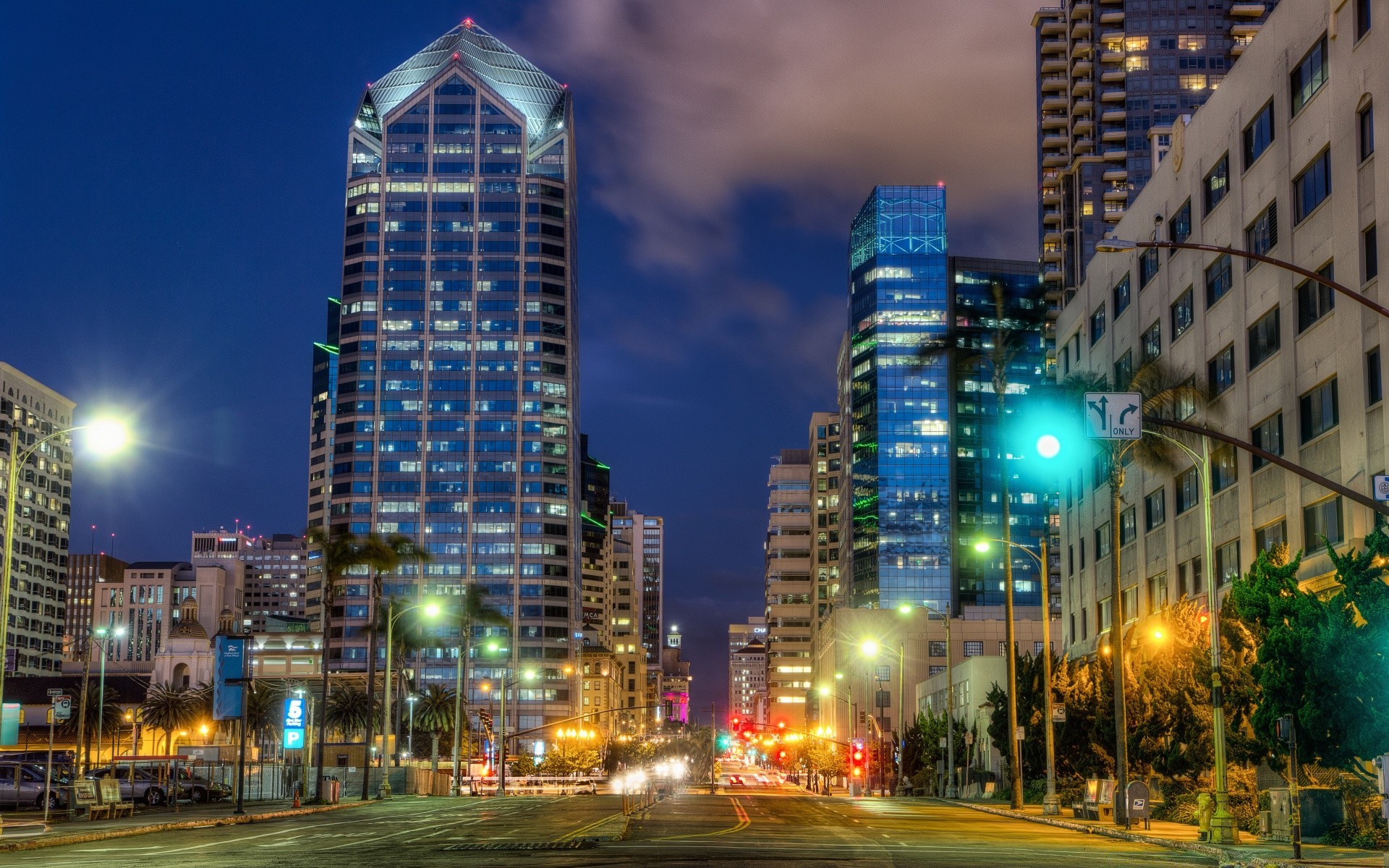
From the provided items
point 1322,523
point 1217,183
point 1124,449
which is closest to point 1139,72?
point 1217,183

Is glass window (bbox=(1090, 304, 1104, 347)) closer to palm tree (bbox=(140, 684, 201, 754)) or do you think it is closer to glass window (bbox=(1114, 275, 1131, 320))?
glass window (bbox=(1114, 275, 1131, 320))

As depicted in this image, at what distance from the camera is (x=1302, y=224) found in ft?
158

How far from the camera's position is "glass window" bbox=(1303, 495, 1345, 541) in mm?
45156

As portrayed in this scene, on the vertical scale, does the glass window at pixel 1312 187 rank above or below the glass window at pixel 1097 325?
below

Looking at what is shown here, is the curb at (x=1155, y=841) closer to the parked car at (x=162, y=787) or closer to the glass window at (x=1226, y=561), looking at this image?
the glass window at (x=1226, y=561)

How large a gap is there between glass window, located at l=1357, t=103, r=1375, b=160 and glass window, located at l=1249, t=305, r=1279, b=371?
28.6 feet

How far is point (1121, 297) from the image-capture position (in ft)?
242

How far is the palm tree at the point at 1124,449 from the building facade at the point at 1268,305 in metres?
1.35

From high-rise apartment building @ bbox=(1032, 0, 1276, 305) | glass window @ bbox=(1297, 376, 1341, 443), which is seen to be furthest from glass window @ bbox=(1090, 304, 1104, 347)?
high-rise apartment building @ bbox=(1032, 0, 1276, 305)

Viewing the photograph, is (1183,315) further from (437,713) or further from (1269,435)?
(437,713)

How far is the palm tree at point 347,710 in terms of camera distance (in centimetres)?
14575

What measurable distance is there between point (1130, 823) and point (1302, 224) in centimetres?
2066

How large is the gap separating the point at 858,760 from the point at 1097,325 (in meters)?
63.5

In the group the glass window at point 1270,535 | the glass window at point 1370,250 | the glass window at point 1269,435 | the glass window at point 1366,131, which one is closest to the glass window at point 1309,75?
the glass window at point 1366,131
